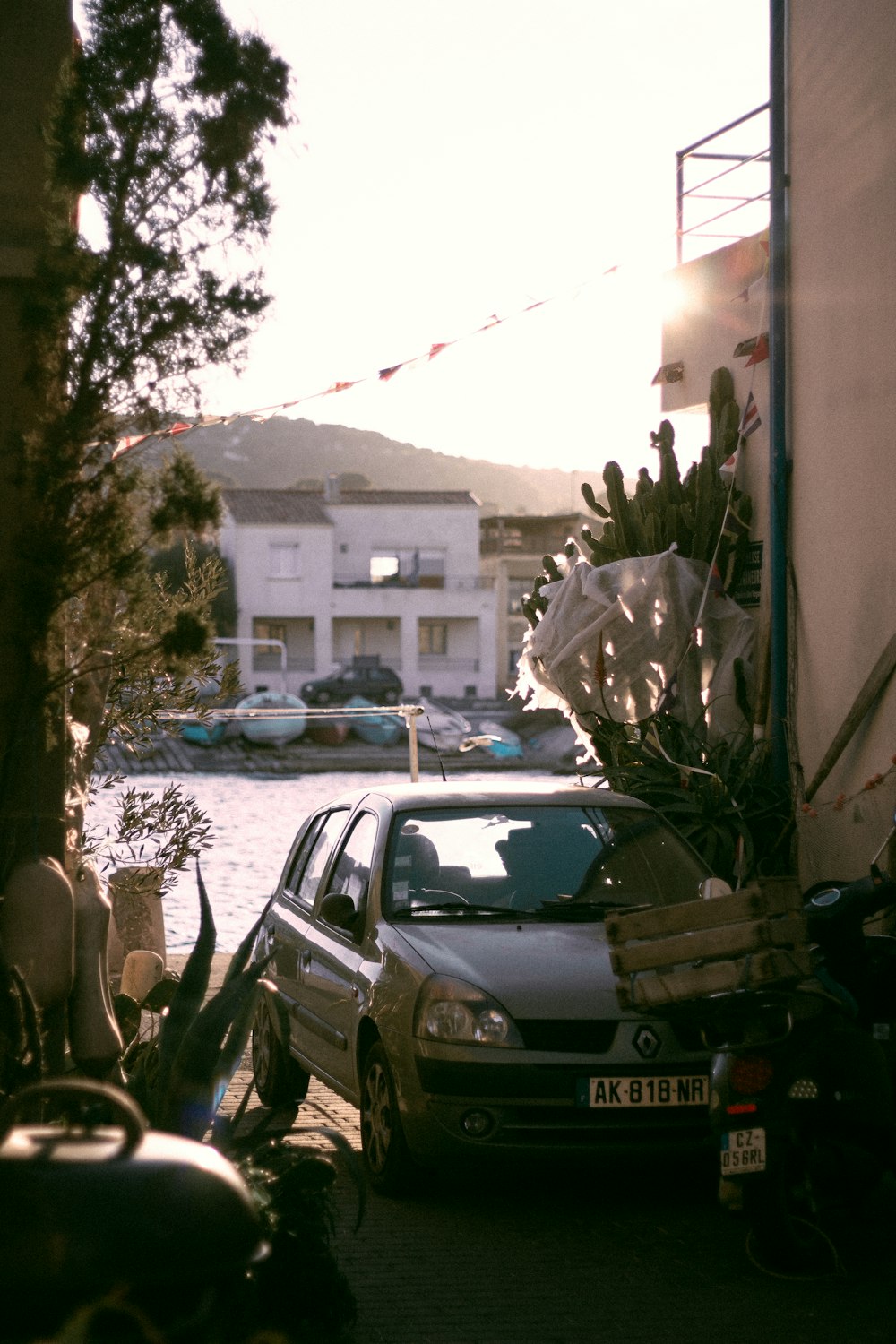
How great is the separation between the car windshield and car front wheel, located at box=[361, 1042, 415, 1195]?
0.68 m

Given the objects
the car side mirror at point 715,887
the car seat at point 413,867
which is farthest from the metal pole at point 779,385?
the car side mirror at point 715,887

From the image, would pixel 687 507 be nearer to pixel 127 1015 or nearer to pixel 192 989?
pixel 127 1015

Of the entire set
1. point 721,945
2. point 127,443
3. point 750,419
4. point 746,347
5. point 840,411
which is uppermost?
point 746,347

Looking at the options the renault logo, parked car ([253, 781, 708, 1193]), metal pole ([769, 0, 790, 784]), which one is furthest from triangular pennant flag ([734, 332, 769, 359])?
the renault logo

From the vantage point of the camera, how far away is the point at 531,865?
7.41 meters

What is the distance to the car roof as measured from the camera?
7605mm

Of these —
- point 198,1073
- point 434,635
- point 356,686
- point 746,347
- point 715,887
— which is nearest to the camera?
point 198,1073

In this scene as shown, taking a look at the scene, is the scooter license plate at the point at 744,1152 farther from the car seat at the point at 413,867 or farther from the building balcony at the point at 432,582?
the building balcony at the point at 432,582

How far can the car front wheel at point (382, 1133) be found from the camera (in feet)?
21.0

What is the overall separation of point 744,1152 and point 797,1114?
24 cm

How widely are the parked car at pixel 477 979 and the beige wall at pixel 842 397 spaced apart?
7.92ft

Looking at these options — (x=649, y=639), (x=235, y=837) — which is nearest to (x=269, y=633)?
(x=235, y=837)

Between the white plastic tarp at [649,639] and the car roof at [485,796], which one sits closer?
the car roof at [485,796]

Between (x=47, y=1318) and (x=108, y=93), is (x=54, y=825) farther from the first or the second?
(x=47, y=1318)
